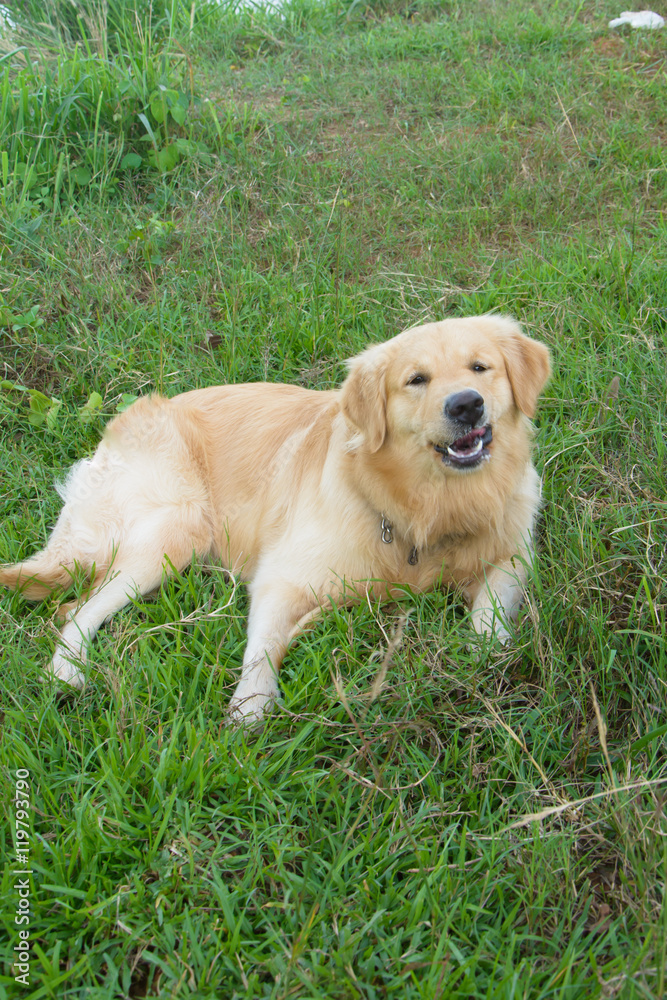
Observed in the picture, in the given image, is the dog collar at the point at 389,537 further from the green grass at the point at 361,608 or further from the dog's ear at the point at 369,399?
the dog's ear at the point at 369,399

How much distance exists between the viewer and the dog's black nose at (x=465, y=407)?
229cm

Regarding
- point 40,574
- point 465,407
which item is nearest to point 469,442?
point 465,407

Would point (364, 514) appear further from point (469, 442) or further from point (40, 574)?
point (40, 574)

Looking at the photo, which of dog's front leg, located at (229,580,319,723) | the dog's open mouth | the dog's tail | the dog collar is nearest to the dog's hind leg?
the dog's tail

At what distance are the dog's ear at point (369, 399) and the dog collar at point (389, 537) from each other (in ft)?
0.92

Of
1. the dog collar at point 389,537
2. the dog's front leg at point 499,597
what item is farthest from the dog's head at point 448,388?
the dog's front leg at point 499,597

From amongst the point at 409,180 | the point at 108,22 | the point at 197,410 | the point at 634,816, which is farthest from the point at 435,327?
the point at 108,22

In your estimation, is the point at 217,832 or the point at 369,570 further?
the point at 369,570

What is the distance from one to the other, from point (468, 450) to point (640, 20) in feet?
16.9

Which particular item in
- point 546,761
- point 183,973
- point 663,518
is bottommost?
point 546,761

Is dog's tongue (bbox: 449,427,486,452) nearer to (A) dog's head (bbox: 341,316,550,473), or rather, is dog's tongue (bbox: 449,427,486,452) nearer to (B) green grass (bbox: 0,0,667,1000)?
(A) dog's head (bbox: 341,316,550,473)

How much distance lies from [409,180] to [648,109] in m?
1.73

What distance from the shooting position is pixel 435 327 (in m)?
2.53

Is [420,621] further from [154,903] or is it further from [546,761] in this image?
[154,903]
